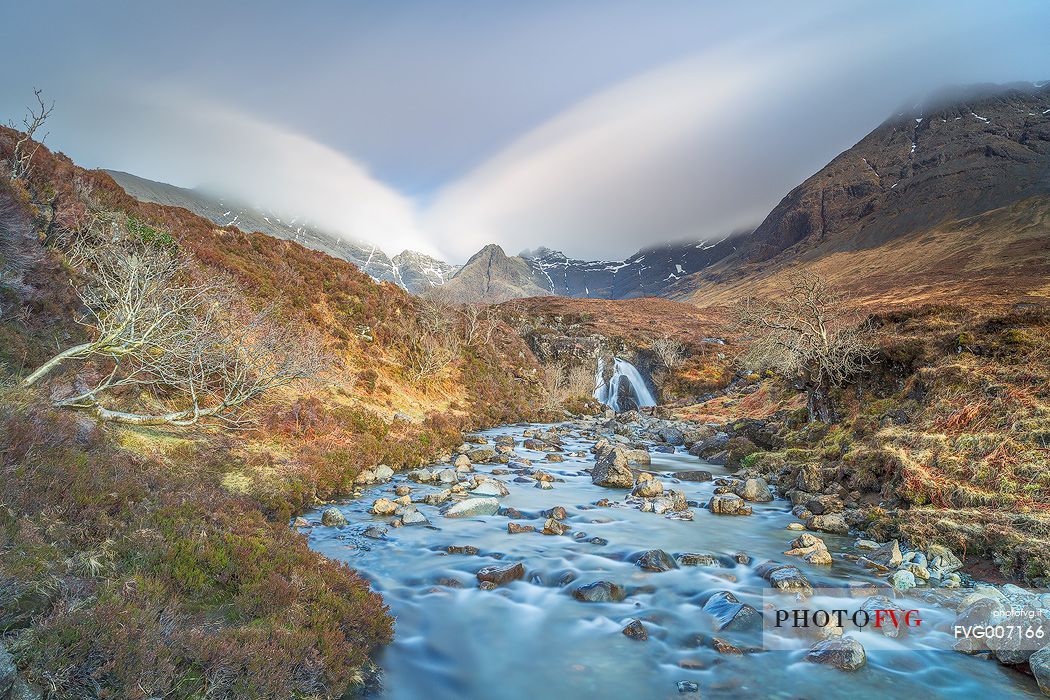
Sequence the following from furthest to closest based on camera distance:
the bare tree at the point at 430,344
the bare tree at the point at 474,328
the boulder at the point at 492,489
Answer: the bare tree at the point at 474,328, the bare tree at the point at 430,344, the boulder at the point at 492,489

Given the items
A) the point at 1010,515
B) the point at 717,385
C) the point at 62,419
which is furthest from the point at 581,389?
the point at 62,419

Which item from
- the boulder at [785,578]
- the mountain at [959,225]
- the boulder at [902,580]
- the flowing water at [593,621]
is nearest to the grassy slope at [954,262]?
the mountain at [959,225]

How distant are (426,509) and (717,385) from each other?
50049mm


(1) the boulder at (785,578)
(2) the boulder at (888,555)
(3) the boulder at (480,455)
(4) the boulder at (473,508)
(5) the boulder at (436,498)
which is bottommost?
(3) the boulder at (480,455)

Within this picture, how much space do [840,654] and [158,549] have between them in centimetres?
973

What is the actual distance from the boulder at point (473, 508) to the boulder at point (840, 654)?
9.01 meters

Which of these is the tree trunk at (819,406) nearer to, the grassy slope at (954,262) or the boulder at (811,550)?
the boulder at (811,550)

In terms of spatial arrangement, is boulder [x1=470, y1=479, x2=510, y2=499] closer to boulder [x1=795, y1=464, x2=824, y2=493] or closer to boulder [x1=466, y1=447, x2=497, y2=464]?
boulder [x1=466, y1=447, x2=497, y2=464]

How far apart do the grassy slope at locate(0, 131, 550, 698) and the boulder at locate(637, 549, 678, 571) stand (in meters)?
5.96

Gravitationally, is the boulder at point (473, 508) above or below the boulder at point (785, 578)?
below

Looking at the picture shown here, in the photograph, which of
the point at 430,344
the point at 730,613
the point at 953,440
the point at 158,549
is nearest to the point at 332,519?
the point at 158,549

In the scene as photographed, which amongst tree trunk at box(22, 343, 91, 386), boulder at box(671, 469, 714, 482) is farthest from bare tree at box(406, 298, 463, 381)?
tree trunk at box(22, 343, 91, 386)

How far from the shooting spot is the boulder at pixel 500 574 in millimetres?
10273

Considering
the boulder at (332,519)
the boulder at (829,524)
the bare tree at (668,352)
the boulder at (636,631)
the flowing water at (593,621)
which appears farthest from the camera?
the bare tree at (668,352)
